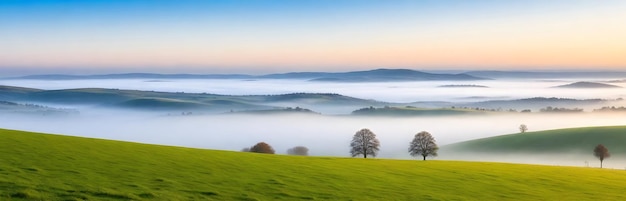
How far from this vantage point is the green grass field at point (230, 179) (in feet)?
77.3

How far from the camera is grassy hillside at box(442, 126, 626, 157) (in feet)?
436

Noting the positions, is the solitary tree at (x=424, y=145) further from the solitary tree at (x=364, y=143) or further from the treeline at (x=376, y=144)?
the solitary tree at (x=364, y=143)

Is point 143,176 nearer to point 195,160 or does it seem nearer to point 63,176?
point 63,176

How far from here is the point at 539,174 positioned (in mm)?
43562

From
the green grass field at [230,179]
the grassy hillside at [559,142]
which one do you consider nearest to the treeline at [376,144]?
the green grass field at [230,179]

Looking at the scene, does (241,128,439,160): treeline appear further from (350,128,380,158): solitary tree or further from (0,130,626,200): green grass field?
(0,130,626,200): green grass field

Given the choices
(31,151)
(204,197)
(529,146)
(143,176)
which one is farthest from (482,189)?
(529,146)

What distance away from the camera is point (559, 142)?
140375 mm

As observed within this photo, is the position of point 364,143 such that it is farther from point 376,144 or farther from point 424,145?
point 424,145

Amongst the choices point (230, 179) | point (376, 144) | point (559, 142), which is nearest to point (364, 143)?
point (376, 144)

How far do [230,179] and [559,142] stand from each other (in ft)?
441

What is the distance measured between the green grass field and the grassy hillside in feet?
324

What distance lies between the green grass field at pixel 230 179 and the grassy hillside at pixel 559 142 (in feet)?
324

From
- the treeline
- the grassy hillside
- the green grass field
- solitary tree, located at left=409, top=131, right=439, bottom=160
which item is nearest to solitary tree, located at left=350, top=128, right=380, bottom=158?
the treeline
